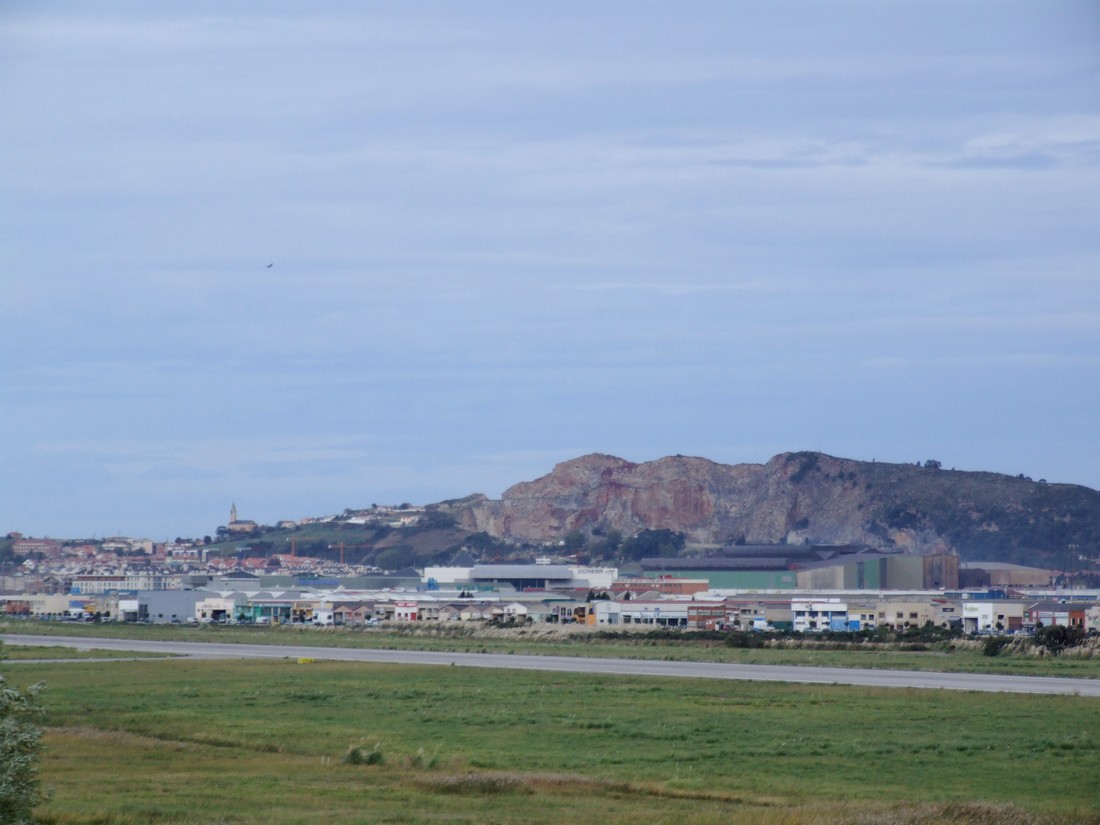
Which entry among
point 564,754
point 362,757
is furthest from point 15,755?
point 564,754

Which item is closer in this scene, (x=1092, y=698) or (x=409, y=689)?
(x=1092, y=698)

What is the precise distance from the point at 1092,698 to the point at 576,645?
41.6 m

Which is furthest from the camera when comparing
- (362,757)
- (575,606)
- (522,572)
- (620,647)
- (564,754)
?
(522,572)

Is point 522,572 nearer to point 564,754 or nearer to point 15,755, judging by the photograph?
point 564,754

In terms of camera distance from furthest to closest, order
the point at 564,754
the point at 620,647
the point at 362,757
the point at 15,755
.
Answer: the point at 620,647 → the point at 564,754 → the point at 362,757 → the point at 15,755

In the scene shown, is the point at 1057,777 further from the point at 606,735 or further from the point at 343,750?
the point at 343,750

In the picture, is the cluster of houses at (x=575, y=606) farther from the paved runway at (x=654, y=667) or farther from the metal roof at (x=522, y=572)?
the paved runway at (x=654, y=667)

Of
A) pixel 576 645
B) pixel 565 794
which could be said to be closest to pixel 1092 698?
pixel 565 794

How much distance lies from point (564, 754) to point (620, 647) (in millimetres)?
46972

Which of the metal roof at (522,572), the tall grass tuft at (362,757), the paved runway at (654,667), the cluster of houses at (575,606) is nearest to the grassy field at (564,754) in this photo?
the tall grass tuft at (362,757)

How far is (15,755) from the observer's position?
19.3 metres

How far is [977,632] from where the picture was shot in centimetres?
9875

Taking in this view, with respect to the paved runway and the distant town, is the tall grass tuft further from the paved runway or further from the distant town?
the distant town

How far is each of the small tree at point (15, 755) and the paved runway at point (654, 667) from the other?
33.5m
